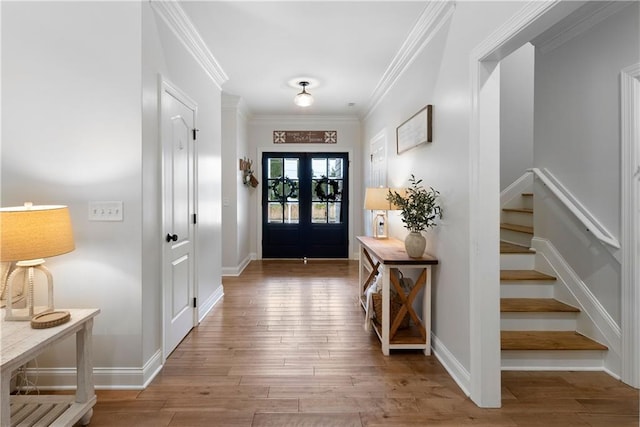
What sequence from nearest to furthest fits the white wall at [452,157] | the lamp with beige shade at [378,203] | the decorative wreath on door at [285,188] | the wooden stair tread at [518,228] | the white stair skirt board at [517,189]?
the white wall at [452,157] < the wooden stair tread at [518,228] < the lamp with beige shade at [378,203] < the white stair skirt board at [517,189] < the decorative wreath on door at [285,188]

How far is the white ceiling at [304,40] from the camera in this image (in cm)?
265

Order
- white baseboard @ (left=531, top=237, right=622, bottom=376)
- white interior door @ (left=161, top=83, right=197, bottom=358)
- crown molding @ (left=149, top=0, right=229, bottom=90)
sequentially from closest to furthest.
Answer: white baseboard @ (left=531, top=237, right=622, bottom=376)
crown molding @ (left=149, top=0, right=229, bottom=90)
white interior door @ (left=161, top=83, right=197, bottom=358)

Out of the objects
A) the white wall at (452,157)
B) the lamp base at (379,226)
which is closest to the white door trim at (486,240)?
the white wall at (452,157)

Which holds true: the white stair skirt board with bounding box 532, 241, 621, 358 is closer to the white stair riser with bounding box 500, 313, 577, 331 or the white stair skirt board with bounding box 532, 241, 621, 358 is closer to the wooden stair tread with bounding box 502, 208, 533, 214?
the white stair riser with bounding box 500, 313, 577, 331

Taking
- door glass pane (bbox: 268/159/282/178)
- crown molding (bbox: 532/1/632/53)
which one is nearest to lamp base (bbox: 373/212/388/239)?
crown molding (bbox: 532/1/632/53)

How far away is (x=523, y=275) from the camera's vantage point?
2.89 metres

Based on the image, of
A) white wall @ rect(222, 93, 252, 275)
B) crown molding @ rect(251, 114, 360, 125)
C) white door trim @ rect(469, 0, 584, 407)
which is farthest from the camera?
crown molding @ rect(251, 114, 360, 125)

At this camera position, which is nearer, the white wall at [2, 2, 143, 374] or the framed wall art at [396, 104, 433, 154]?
the white wall at [2, 2, 143, 374]

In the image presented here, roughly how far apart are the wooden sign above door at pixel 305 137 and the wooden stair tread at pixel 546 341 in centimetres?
471

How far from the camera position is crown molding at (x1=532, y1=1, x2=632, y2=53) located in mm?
2368

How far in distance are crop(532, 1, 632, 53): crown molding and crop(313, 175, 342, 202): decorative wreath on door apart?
4.02m

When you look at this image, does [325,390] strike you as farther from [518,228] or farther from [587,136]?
[587,136]

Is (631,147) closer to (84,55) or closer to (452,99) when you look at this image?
(452,99)

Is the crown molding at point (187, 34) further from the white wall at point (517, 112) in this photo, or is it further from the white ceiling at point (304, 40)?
the white wall at point (517, 112)
